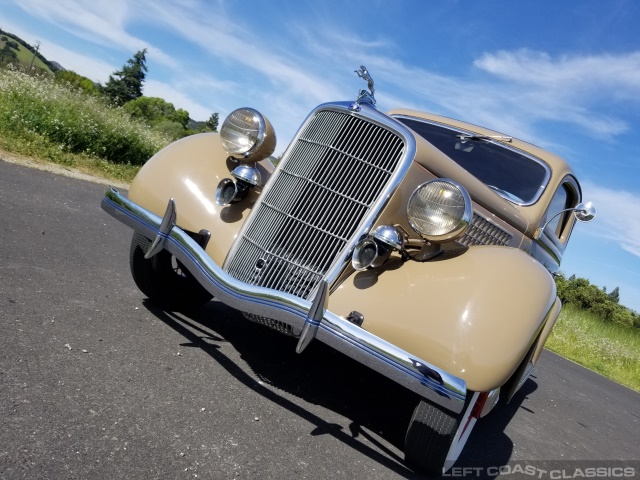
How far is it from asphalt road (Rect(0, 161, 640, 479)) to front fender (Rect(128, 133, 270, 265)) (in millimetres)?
674

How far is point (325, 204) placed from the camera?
282 centimetres

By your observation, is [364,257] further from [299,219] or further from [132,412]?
[132,412]

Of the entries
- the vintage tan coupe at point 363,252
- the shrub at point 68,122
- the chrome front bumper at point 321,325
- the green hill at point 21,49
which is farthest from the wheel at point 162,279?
the green hill at point 21,49

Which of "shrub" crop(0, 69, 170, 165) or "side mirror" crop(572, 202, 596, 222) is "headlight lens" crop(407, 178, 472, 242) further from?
"shrub" crop(0, 69, 170, 165)

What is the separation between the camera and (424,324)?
7.68 feet

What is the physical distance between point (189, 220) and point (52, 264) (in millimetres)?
1226

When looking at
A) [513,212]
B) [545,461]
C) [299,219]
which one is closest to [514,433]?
[545,461]

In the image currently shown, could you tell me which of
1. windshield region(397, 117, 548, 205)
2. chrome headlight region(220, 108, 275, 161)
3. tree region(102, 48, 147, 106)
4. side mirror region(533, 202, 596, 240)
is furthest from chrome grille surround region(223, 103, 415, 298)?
tree region(102, 48, 147, 106)

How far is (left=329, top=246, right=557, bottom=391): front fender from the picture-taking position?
2232 mm

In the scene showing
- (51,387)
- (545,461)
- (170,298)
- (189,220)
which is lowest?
(51,387)

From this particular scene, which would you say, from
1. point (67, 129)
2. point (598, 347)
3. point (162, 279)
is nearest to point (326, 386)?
point (162, 279)

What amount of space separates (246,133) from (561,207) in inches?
119

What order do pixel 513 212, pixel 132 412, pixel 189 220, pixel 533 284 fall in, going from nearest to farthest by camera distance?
pixel 132 412 → pixel 533 284 → pixel 189 220 → pixel 513 212

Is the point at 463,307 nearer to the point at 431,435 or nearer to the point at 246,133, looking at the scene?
the point at 431,435
